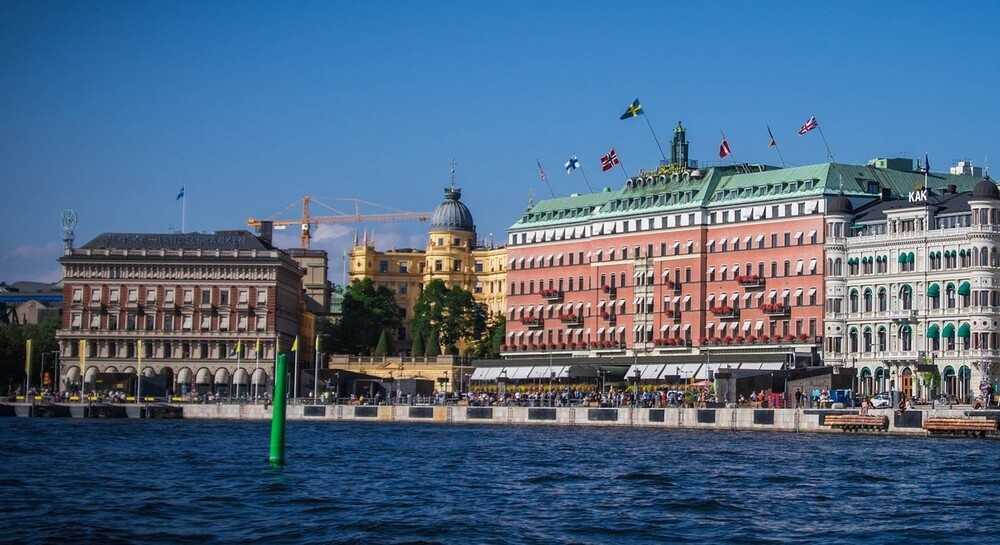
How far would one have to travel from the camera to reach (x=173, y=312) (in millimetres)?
199125

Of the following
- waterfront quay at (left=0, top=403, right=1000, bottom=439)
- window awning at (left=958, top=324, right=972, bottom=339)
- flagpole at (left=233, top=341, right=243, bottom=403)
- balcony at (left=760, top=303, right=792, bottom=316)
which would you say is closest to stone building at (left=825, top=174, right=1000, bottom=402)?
window awning at (left=958, top=324, right=972, bottom=339)

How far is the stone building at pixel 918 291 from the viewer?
145625 mm

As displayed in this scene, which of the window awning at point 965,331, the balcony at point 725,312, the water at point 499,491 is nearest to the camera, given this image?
the water at point 499,491

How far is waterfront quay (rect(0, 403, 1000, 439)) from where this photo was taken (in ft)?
387

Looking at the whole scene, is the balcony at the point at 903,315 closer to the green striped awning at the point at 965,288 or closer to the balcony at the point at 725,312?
the green striped awning at the point at 965,288

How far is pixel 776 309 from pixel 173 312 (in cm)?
6748

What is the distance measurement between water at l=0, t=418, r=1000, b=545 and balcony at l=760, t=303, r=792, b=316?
168 ft

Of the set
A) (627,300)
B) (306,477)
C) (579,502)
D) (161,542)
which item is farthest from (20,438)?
(627,300)

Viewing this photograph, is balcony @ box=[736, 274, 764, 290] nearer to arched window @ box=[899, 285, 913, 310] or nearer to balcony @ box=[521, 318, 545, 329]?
arched window @ box=[899, 285, 913, 310]

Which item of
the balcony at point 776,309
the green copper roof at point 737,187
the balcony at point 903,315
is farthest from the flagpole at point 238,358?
the balcony at point 903,315

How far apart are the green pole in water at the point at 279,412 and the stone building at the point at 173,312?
114 metres

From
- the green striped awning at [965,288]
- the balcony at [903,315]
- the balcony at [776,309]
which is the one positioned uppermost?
the green striped awning at [965,288]

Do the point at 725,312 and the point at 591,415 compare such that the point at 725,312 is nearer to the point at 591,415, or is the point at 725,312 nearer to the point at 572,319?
the point at 572,319

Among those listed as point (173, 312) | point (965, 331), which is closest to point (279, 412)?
point (965, 331)
